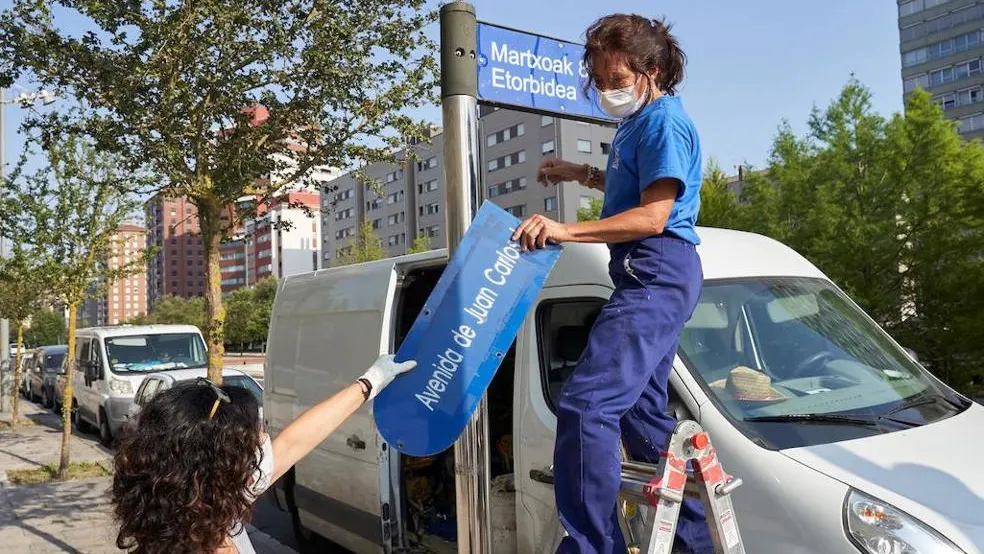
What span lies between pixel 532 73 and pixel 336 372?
2.95 metres

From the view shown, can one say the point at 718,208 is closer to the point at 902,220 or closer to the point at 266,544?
the point at 902,220

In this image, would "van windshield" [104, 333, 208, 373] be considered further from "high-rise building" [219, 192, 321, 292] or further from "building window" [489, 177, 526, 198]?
"high-rise building" [219, 192, 321, 292]

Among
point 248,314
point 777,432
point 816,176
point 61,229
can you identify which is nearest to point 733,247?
point 777,432

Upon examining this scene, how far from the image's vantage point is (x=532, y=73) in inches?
126

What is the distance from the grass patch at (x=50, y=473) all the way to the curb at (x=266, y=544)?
4.18 meters

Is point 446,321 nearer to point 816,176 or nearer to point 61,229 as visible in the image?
point 61,229

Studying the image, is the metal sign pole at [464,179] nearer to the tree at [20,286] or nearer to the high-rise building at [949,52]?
the tree at [20,286]

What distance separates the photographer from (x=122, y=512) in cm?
176

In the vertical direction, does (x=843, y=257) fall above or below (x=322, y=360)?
above

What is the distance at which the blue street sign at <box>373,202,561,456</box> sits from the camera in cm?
234

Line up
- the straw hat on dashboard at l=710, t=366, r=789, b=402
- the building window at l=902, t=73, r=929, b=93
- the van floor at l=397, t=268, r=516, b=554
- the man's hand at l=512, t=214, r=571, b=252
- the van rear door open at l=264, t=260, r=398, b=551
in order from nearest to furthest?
the man's hand at l=512, t=214, r=571, b=252 < the straw hat on dashboard at l=710, t=366, r=789, b=402 < the van floor at l=397, t=268, r=516, b=554 < the van rear door open at l=264, t=260, r=398, b=551 < the building window at l=902, t=73, r=929, b=93

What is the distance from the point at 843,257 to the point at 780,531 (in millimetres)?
16290

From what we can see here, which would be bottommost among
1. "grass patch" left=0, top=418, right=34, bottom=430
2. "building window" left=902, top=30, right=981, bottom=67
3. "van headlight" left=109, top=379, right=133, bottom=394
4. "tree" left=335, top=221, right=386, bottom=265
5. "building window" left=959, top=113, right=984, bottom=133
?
"grass patch" left=0, top=418, right=34, bottom=430

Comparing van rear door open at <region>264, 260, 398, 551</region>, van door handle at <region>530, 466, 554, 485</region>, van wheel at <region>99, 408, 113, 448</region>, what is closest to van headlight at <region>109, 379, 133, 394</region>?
van wheel at <region>99, 408, 113, 448</region>
